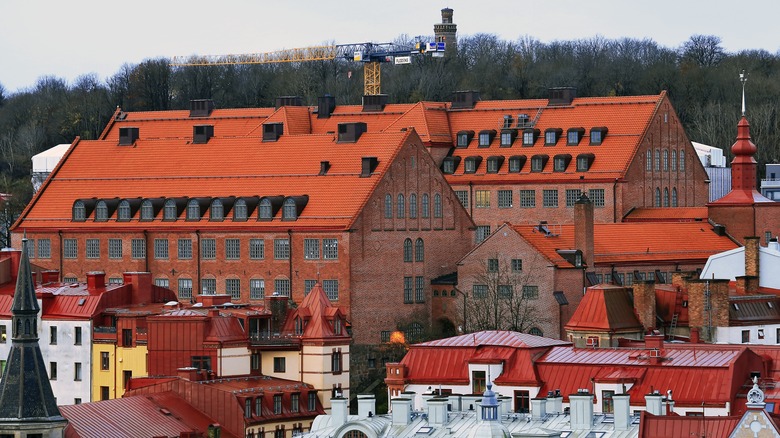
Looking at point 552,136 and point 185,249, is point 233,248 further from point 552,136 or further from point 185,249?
point 552,136

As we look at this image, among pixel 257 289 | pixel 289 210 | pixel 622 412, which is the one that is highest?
pixel 289 210

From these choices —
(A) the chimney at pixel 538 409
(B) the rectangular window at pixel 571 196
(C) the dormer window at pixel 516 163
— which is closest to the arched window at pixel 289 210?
(B) the rectangular window at pixel 571 196

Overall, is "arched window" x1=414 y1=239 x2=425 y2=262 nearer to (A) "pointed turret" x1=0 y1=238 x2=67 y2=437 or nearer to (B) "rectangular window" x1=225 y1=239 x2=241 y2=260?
(B) "rectangular window" x1=225 y1=239 x2=241 y2=260

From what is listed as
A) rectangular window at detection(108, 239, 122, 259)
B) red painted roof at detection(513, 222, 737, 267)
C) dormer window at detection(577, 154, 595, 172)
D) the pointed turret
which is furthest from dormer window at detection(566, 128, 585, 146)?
the pointed turret

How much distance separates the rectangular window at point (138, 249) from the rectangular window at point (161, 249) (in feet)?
2.72

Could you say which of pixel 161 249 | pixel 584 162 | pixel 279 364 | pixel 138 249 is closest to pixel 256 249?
pixel 161 249

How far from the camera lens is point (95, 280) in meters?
158

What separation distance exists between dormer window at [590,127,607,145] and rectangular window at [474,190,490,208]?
7.63m

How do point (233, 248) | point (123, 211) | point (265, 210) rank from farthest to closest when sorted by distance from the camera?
point (123, 211), point (233, 248), point (265, 210)

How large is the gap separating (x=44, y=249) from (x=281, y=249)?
60.0 ft

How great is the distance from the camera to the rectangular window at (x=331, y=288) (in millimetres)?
161000

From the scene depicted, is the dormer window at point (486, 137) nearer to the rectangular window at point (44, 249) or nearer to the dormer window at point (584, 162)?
the dormer window at point (584, 162)

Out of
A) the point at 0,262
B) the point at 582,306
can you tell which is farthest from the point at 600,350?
the point at 0,262

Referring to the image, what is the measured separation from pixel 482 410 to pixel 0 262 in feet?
203
